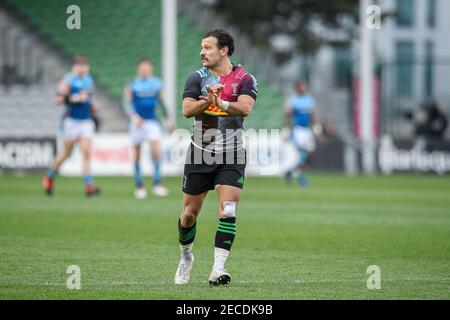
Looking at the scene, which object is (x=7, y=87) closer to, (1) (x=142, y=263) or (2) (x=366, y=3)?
(2) (x=366, y=3)

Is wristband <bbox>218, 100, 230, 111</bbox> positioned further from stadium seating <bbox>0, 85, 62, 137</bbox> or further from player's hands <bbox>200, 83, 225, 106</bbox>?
stadium seating <bbox>0, 85, 62, 137</bbox>

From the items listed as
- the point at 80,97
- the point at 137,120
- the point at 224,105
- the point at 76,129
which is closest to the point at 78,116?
the point at 76,129

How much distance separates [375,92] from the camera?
33938 mm

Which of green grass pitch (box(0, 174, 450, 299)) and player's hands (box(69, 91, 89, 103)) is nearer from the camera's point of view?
green grass pitch (box(0, 174, 450, 299))

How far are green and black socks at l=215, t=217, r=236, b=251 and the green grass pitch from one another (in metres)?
0.38

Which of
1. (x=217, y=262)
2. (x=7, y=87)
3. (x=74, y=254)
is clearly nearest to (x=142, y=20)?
(x=7, y=87)

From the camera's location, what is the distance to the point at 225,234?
31.6 feet

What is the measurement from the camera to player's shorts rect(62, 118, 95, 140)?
808 inches

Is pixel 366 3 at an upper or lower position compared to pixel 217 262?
upper

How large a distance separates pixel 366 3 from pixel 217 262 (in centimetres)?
2279

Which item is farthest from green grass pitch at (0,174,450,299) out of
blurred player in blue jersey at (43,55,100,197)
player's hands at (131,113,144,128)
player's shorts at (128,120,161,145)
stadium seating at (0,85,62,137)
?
stadium seating at (0,85,62,137)

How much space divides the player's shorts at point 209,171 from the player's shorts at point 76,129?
1094 centimetres

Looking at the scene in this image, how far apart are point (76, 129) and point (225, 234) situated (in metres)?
11.4
